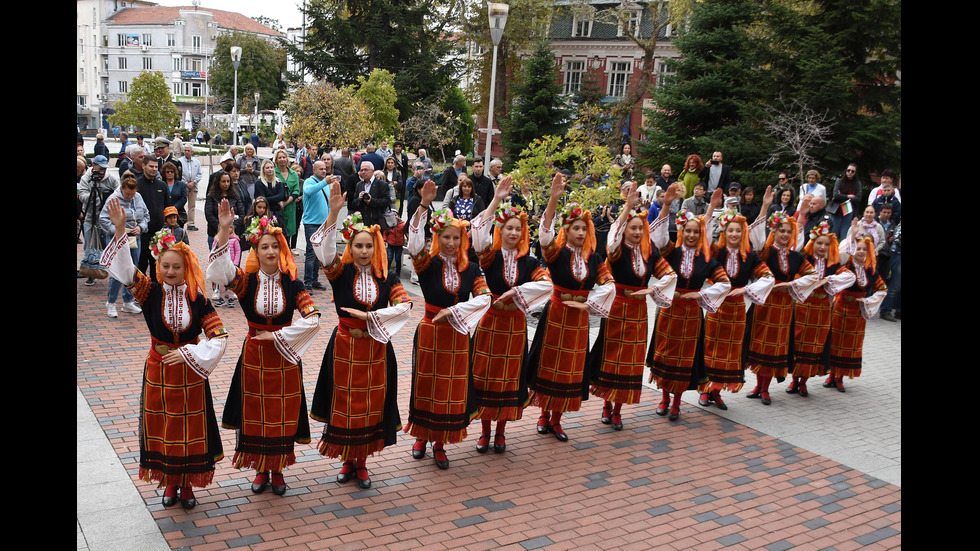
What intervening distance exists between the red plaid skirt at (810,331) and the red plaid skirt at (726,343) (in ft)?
3.47

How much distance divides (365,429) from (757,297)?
4.26 m

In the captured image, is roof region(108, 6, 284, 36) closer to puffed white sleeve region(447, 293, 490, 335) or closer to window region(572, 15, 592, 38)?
window region(572, 15, 592, 38)

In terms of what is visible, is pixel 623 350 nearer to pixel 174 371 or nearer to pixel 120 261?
pixel 174 371

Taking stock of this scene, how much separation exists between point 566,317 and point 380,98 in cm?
2050

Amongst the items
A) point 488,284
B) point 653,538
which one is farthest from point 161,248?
point 653,538

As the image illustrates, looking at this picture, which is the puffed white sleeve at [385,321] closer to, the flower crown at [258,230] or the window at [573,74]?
the flower crown at [258,230]

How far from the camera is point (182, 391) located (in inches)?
209

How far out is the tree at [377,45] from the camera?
36.2 metres

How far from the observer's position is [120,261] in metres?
5.27

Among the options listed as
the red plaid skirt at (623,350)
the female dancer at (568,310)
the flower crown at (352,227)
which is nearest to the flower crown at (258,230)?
the flower crown at (352,227)

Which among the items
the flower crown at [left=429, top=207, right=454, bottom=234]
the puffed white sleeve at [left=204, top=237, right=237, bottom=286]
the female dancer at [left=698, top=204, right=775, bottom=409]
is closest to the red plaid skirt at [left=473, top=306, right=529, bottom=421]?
the flower crown at [left=429, top=207, right=454, bottom=234]

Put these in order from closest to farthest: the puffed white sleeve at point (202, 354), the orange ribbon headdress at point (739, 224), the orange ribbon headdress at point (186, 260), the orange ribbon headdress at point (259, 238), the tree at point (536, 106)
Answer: the puffed white sleeve at point (202, 354) → the orange ribbon headdress at point (186, 260) → the orange ribbon headdress at point (259, 238) → the orange ribbon headdress at point (739, 224) → the tree at point (536, 106)

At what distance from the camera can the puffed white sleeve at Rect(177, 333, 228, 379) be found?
17.1 feet
